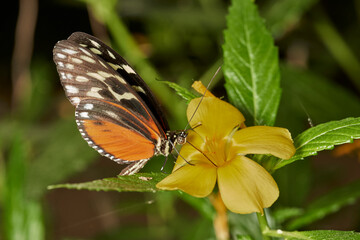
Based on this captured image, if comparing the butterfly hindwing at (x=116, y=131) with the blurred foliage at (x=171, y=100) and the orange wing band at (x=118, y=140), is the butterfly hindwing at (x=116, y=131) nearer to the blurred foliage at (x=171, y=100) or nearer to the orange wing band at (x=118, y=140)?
the orange wing band at (x=118, y=140)

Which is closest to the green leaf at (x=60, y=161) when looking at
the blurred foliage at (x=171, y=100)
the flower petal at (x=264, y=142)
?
the blurred foliage at (x=171, y=100)

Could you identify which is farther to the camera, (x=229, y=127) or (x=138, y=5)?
(x=138, y=5)

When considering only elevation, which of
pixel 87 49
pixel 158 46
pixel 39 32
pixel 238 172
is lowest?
pixel 238 172

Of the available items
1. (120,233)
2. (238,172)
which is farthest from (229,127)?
(120,233)

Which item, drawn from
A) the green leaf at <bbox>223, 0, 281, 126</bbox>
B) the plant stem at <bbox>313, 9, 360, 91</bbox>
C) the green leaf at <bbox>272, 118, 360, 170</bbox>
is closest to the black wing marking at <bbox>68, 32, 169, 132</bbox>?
the green leaf at <bbox>223, 0, 281, 126</bbox>

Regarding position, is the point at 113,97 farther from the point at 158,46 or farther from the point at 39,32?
the point at 39,32

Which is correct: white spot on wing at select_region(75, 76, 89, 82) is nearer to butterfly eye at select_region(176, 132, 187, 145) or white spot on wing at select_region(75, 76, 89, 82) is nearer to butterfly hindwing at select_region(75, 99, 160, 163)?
butterfly hindwing at select_region(75, 99, 160, 163)

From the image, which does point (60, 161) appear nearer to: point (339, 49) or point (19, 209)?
point (19, 209)
